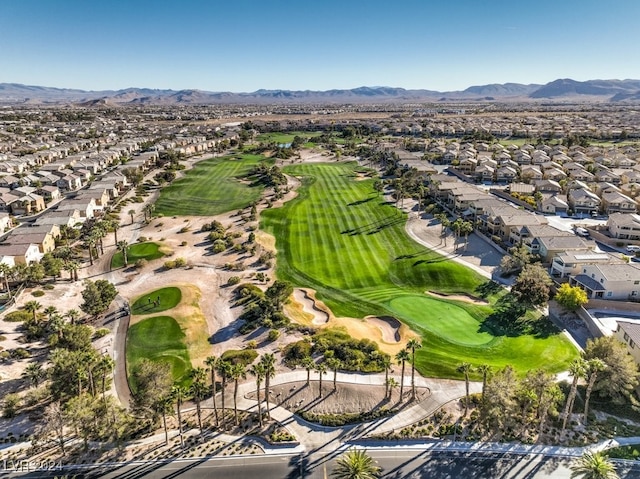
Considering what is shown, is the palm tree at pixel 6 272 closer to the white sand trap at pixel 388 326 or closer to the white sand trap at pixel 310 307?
the white sand trap at pixel 310 307

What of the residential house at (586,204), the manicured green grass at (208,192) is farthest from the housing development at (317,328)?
the manicured green grass at (208,192)

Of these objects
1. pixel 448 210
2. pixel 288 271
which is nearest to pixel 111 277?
pixel 288 271

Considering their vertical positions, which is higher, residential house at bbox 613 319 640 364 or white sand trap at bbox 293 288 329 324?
residential house at bbox 613 319 640 364

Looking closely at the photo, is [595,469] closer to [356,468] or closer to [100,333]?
[356,468]

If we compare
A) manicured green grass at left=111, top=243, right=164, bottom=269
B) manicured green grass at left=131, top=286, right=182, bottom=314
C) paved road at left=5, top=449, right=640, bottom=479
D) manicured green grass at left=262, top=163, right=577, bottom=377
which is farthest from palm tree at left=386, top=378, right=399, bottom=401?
manicured green grass at left=111, top=243, right=164, bottom=269

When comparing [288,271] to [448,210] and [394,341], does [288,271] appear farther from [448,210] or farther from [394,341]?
[448,210]

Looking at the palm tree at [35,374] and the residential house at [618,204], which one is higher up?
the residential house at [618,204]

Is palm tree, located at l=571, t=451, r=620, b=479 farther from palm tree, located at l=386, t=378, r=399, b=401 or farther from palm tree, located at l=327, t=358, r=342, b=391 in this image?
palm tree, located at l=327, t=358, r=342, b=391
